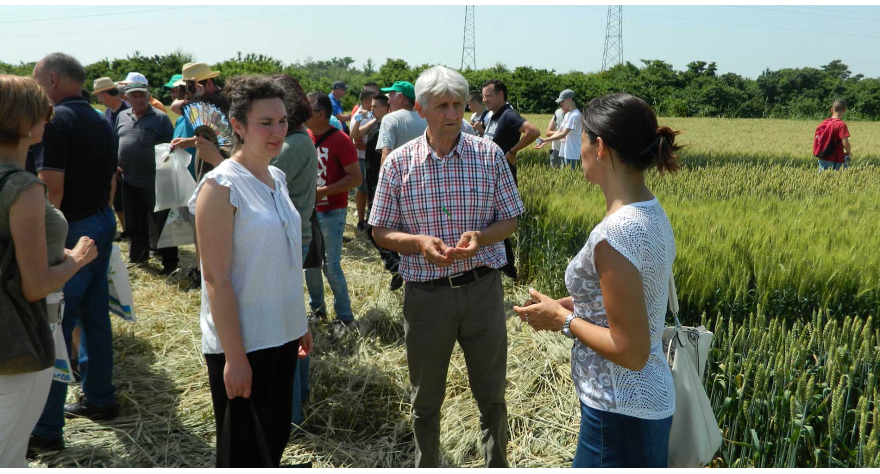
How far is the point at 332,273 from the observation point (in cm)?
503

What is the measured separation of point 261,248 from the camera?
2338 mm

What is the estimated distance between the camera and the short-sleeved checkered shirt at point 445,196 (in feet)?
9.42

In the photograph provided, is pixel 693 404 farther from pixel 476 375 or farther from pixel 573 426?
pixel 573 426

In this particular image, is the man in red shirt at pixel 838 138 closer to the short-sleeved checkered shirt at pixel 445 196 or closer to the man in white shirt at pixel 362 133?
the man in white shirt at pixel 362 133

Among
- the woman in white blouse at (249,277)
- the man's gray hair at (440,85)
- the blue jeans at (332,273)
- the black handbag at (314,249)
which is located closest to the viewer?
the woman in white blouse at (249,277)

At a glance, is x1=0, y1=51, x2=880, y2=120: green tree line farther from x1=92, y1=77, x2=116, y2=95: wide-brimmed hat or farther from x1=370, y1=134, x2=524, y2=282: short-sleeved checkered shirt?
x1=370, y1=134, x2=524, y2=282: short-sleeved checkered shirt

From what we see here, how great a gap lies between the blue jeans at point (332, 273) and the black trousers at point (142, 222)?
241 cm

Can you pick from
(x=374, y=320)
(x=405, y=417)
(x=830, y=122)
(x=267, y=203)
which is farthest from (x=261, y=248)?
(x=830, y=122)

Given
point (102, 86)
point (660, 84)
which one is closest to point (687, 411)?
point (102, 86)

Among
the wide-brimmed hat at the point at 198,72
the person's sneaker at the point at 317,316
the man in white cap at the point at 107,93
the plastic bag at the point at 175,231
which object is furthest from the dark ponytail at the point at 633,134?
the man in white cap at the point at 107,93

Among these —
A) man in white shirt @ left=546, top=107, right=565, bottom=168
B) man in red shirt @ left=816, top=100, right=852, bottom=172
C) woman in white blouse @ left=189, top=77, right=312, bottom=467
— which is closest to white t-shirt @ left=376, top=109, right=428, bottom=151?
woman in white blouse @ left=189, top=77, right=312, bottom=467

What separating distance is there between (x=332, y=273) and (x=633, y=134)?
11.5 ft

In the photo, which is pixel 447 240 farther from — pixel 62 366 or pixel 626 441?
pixel 62 366

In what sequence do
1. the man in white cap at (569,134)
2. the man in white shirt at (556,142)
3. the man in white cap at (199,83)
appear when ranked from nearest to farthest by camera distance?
the man in white cap at (199,83)
the man in white cap at (569,134)
the man in white shirt at (556,142)
